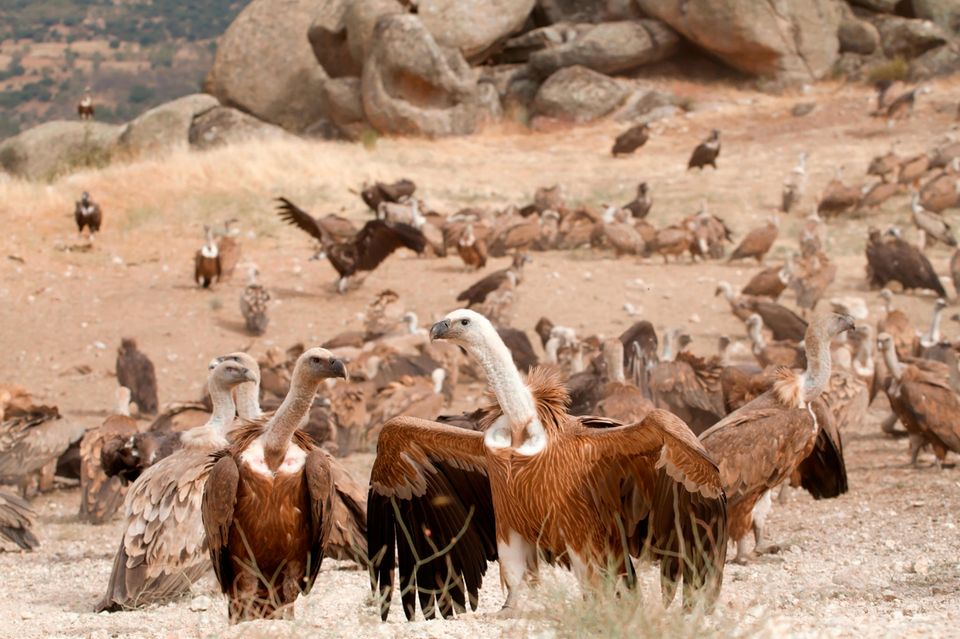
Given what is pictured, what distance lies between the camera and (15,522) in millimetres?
8109

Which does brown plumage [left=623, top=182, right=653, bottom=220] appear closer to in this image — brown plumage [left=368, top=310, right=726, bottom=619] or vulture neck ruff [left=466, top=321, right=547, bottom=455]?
brown plumage [left=368, top=310, right=726, bottom=619]

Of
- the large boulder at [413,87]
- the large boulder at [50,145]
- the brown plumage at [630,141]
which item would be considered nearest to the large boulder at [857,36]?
the brown plumage at [630,141]

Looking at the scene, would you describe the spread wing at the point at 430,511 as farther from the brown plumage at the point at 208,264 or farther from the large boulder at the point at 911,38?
the large boulder at the point at 911,38

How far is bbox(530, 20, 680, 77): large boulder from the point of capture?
3189cm

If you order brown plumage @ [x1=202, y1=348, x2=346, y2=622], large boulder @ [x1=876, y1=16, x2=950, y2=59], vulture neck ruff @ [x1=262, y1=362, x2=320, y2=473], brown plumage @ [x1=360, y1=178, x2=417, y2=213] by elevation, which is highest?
vulture neck ruff @ [x1=262, y1=362, x2=320, y2=473]

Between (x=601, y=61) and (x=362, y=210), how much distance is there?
1218cm

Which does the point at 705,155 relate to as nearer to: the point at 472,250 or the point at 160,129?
the point at 472,250

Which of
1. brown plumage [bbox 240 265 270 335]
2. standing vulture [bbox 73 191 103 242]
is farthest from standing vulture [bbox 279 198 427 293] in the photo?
standing vulture [bbox 73 191 103 242]

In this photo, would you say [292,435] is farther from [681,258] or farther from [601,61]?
[601,61]

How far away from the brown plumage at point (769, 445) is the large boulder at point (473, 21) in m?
24.2

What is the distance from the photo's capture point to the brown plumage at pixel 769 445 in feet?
22.4

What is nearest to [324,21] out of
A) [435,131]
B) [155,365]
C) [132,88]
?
[435,131]

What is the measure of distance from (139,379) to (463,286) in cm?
497

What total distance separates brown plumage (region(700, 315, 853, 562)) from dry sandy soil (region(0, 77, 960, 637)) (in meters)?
0.30
